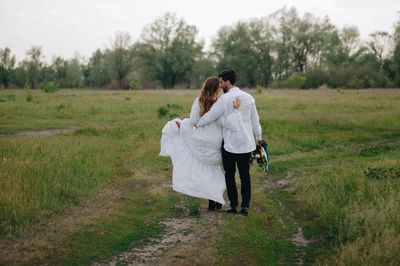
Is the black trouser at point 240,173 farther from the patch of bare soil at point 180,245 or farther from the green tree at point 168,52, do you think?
the green tree at point 168,52

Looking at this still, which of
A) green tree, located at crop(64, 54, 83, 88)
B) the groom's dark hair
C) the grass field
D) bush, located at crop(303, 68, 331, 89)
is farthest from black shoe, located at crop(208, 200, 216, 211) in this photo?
green tree, located at crop(64, 54, 83, 88)

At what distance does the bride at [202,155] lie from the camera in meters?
8.34

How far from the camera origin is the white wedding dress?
843 cm

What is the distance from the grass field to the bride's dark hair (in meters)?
1.89

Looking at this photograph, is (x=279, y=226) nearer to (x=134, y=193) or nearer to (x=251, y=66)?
(x=134, y=193)

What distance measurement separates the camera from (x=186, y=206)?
908cm

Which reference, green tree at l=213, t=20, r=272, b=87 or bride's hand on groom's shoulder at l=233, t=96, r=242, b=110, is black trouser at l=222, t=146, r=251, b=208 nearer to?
bride's hand on groom's shoulder at l=233, t=96, r=242, b=110

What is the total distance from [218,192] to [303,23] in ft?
253

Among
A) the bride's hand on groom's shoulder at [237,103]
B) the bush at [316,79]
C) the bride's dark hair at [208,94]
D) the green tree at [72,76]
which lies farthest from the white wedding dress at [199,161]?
the green tree at [72,76]

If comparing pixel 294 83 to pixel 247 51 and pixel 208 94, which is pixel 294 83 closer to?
pixel 247 51

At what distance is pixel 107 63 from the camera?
85750 millimetres

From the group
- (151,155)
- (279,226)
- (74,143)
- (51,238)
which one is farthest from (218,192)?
(74,143)

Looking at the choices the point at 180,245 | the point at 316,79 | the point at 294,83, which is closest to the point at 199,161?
the point at 180,245

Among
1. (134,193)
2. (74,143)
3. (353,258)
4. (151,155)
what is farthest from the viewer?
(74,143)
